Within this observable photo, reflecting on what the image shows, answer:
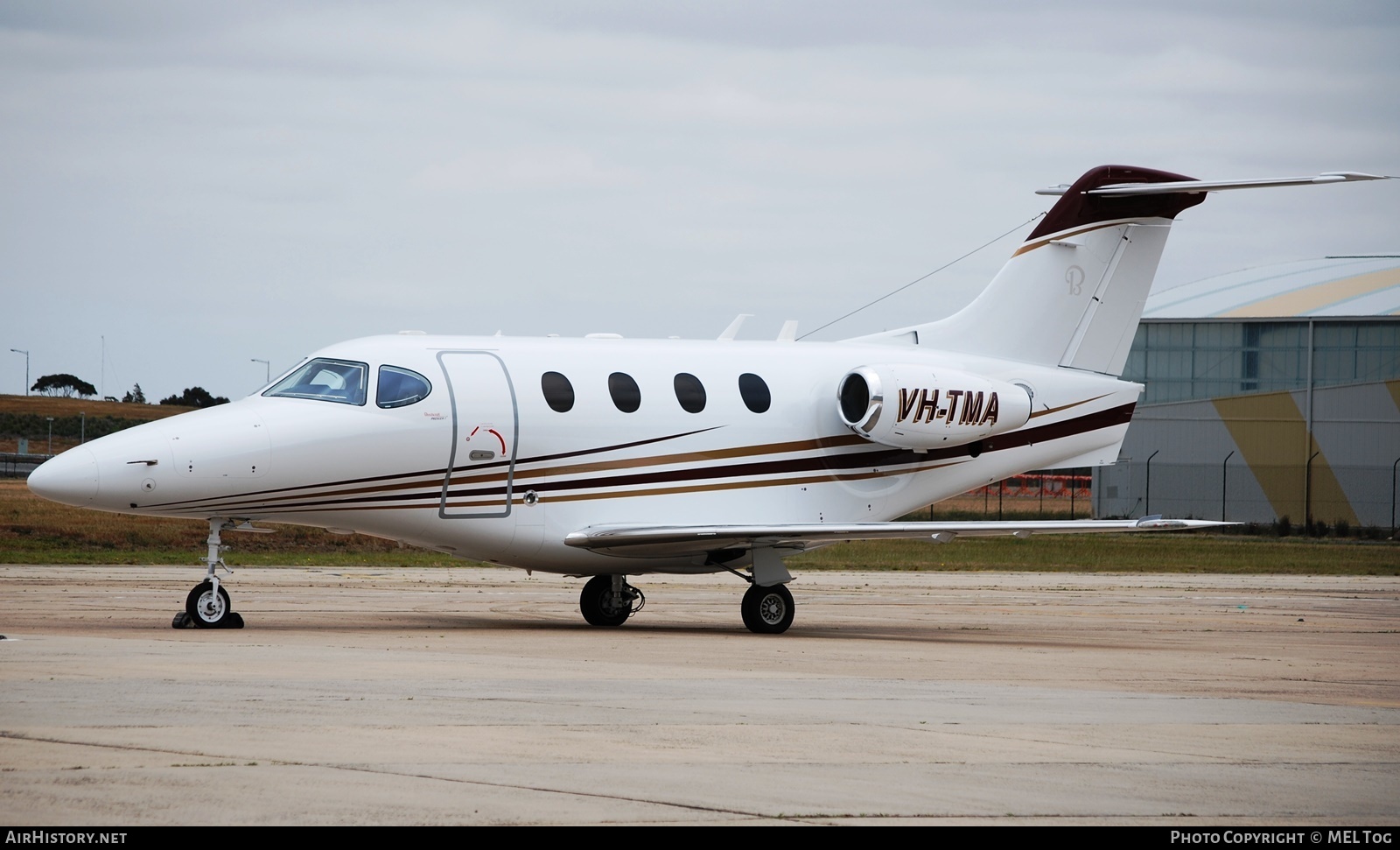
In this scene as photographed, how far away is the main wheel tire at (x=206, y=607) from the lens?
17.5 m

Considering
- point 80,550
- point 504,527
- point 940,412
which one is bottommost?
point 80,550

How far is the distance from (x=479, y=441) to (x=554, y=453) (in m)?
0.96

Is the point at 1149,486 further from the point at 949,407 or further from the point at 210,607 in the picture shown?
the point at 210,607

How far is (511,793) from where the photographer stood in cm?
830

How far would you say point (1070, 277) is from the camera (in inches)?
909

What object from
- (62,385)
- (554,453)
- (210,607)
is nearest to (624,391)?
(554,453)

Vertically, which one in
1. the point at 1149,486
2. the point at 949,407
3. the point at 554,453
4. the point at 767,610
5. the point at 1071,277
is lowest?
the point at 1149,486

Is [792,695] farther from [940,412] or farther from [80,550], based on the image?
[80,550]

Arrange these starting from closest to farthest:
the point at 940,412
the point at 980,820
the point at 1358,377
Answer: the point at 980,820 → the point at 940,412 → the point at 1358,377

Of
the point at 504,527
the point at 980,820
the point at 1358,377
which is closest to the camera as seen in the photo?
the point at 980,820

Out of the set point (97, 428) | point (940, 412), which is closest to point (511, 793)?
point (940, 412)

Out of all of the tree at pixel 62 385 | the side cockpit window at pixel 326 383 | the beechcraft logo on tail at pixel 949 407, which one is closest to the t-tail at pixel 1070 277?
the beechcraft logo on tail at pixel 949 407

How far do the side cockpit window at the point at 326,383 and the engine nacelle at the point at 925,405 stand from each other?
6308 millimetres

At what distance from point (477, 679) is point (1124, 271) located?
1341 centimetres
